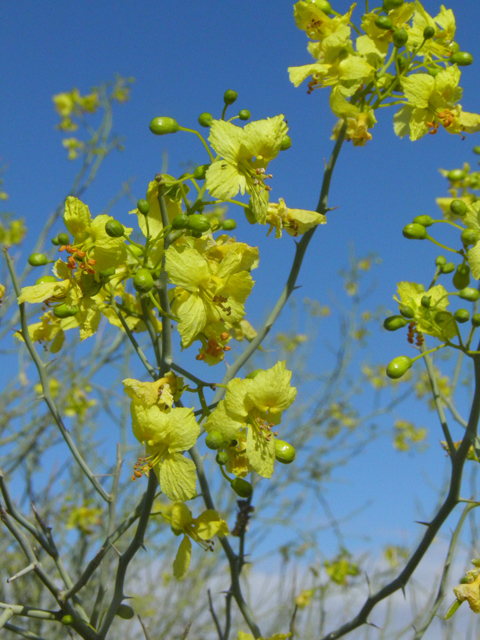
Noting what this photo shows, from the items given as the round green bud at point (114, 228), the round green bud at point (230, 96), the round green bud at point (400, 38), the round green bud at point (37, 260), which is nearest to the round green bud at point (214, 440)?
the round green bud at point (114, 228)

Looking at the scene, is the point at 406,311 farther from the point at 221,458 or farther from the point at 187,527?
the point at 187,527

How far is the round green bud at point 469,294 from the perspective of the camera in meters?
1.70

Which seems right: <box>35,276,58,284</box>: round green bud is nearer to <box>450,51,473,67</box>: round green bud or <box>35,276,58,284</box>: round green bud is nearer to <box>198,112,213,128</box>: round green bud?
<box>198,112,213,128</box>: round green bud

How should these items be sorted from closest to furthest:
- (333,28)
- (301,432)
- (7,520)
Answer: (7,520) → (333,28) → (301,432)

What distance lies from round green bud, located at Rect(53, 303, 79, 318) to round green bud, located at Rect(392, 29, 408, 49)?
3.75 ft

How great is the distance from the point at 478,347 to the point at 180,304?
2.62 ft

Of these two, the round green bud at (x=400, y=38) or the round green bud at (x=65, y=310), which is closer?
the round green bud at (x=65, y=310)

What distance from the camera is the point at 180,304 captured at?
1461 millimetres

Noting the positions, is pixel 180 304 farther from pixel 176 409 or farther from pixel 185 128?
pixel 185 128

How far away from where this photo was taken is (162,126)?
4.93 ft

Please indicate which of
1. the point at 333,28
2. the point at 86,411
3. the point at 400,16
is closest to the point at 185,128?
the point at 333,28

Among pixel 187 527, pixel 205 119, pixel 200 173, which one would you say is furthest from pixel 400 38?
pixel 187 527

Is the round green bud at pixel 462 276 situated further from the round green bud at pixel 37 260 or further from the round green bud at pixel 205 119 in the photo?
the round green bud at pixel 37 260

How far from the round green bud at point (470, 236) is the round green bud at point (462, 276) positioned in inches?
4.6
